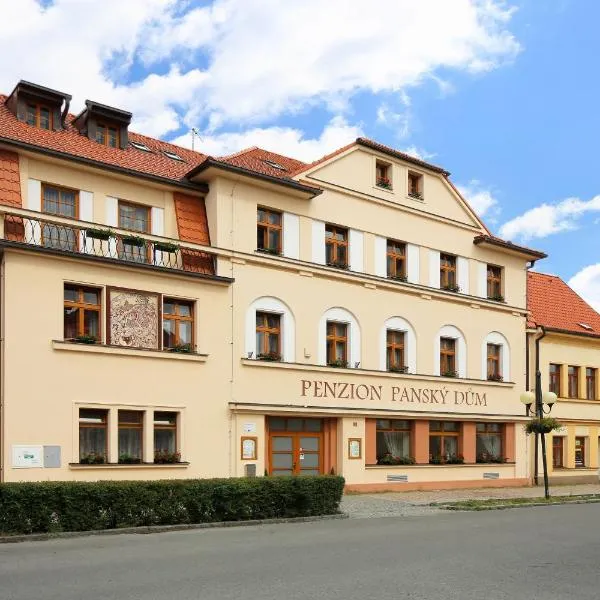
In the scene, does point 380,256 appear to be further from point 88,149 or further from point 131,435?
point 131,435

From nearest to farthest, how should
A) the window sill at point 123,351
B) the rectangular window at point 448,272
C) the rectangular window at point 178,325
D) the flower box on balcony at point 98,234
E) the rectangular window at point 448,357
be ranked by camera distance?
the window sill at point 123,351
the flower box on balcony at point 98,234
the rectangular window at point 178,325
the rectangular window at point 448,357
the rectangular window at point 448,272

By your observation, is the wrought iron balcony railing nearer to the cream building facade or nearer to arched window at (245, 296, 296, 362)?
the cream building facade

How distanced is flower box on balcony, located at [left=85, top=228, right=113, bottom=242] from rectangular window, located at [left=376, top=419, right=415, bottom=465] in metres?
11.7

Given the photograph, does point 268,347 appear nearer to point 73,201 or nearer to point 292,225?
point 292,225

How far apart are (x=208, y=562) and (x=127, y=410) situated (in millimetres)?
11380

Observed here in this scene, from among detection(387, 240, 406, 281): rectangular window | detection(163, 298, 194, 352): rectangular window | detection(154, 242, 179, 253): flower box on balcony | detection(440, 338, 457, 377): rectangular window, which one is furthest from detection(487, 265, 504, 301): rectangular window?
detection(154, 242, 179, 253): flower box on balcony

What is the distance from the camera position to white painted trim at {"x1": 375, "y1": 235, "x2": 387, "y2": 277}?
3045 cm

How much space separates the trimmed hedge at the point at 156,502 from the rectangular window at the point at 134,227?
25.3ft

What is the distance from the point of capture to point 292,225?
92.3ft

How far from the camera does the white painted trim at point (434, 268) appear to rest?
32.4 m

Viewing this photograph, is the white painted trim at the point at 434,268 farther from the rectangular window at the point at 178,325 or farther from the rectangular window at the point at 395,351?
the rectangular window at the point at 178,325

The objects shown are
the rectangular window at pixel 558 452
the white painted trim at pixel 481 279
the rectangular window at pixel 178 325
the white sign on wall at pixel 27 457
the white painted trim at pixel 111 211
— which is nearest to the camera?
the white sign on wall at pixel 27 457

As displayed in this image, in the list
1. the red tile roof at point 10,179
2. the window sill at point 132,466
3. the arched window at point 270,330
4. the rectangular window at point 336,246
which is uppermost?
the red tile roof at point 10,179

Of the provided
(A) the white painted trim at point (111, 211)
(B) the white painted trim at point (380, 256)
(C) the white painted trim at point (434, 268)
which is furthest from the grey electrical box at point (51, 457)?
(C) the white painted trim at point (434, 268)
